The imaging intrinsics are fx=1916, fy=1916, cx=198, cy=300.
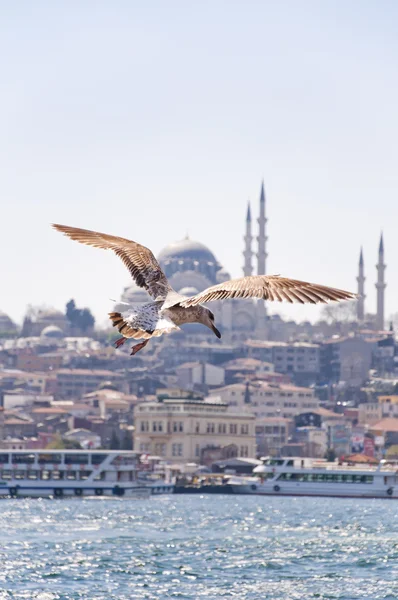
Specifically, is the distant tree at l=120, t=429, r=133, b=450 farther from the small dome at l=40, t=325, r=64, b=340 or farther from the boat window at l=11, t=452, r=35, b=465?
the small dome at l=40, t=325, r=64, b=340

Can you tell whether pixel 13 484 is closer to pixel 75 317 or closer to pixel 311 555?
pixel 311 555

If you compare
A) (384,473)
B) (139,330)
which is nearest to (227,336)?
(384,473)

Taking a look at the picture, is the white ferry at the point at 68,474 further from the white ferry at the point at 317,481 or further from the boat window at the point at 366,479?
the boat window at the point at 366,479

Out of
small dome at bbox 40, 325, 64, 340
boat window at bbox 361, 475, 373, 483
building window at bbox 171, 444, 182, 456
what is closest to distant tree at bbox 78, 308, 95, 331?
small dome at bbox 40, 325, 64, 340

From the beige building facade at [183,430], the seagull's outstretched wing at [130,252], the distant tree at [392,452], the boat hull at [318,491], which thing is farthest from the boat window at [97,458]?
the seagull's outstretched wing at [130,252]

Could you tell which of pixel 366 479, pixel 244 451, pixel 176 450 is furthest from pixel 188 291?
pixel 366 479

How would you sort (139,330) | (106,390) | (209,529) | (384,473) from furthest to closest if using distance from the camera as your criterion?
(106,390)
(384,473)
(209,529)
(139,330)

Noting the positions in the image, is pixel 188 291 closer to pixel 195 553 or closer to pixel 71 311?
pixel 71 311
